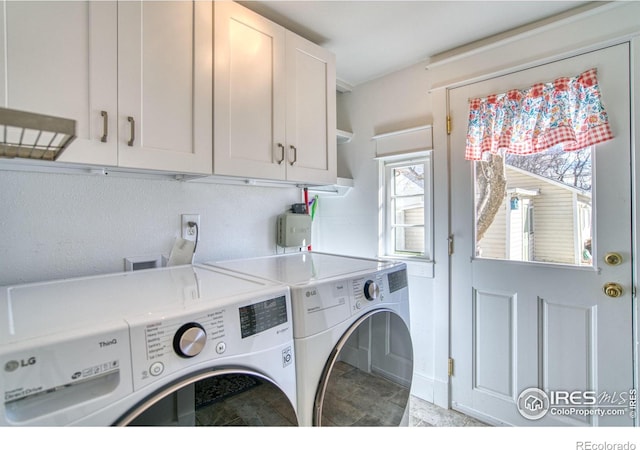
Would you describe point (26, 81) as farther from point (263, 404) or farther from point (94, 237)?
point (263, 404)

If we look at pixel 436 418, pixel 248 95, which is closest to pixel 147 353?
pixel 248 95

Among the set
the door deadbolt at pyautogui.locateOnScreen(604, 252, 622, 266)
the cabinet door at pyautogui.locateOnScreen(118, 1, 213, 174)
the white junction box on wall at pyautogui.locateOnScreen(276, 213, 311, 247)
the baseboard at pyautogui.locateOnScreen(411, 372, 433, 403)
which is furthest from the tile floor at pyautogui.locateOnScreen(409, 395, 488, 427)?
the cabinet door at pyautogui.locateOnScreen(118, 1, 213, 174)

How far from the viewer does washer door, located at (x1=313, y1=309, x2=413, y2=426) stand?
3.33 ft

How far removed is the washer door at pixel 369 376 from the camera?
1014mm

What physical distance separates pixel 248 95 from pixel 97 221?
0.85 metres

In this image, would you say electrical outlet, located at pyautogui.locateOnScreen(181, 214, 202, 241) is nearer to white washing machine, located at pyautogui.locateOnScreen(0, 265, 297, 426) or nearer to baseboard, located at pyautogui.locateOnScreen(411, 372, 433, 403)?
white washing machine, located at pyautogui.locateOnScreen(0, 265, 297, 426)

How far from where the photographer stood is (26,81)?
88 centimetres

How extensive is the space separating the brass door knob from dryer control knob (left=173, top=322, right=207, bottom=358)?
Result: 71.1 inches

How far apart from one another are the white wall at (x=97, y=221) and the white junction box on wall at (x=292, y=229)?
0.80 ft

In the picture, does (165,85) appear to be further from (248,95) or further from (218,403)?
(218,403)

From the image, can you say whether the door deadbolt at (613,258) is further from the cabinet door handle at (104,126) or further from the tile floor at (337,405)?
the cabinet door handle at (104,126)

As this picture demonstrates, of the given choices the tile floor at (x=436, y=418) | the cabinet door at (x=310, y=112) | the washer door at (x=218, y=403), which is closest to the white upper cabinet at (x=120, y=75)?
the cabinet door at (x=310, y=112)
